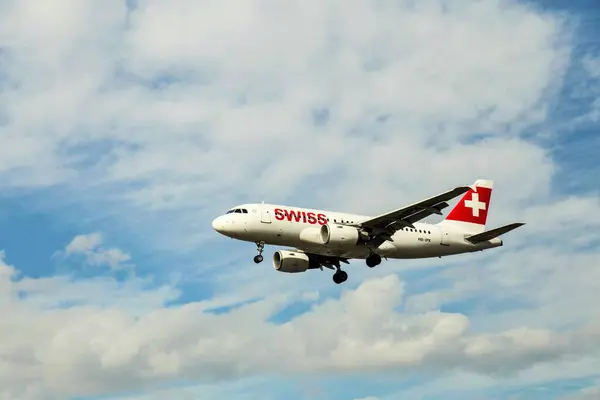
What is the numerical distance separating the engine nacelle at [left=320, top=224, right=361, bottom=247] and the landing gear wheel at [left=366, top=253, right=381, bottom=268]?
9.24ft

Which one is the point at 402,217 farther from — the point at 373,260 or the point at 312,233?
the point at 312,233

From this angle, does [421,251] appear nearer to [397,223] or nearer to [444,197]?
[397,223]

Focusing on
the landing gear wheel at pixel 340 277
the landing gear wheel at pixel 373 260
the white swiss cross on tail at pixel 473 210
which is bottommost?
the landing gear wheel at pixel 373 260

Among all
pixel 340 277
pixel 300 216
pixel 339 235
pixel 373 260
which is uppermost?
pixel 300 216

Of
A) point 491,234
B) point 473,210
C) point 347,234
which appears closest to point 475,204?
point 473,210

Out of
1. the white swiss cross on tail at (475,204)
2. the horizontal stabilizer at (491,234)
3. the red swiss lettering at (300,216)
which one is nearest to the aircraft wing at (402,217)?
the red swiss lettering at (300,216)

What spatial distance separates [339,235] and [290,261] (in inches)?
309

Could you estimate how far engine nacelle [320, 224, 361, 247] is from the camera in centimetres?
5347

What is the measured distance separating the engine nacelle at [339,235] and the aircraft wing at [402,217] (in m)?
0.93

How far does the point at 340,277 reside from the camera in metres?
61.4

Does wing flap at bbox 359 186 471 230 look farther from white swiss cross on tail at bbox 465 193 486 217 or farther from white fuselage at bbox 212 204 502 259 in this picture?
white swiss cross on tail at bbox 465 193 486 217

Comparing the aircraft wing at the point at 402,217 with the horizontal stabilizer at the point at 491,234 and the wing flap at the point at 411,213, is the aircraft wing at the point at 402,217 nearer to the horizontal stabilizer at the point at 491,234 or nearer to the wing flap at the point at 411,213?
the wing flap at the point at 411,213

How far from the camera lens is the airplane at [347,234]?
5334 centimetres

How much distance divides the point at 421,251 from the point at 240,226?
46.3 ft
